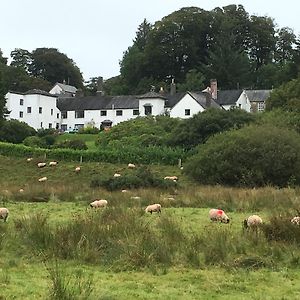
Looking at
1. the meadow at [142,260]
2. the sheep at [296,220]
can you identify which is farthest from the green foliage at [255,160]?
the sheep at [296,220]

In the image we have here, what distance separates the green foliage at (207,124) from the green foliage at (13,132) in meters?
23.3

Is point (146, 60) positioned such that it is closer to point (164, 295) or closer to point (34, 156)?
point (34, 156)

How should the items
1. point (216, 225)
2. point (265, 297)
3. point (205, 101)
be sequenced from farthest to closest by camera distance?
point (205, 101) < point (216, 225) < point (265, 297)

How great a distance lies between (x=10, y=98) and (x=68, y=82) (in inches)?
1521

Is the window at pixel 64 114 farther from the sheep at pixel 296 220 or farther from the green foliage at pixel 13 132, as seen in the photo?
the sheep at pixel 296 220

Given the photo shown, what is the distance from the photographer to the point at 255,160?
1204 inches

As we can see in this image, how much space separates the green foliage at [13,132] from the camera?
61625 mm

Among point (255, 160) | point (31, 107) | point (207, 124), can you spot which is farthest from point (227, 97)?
point (255, 160)

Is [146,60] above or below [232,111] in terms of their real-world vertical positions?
above

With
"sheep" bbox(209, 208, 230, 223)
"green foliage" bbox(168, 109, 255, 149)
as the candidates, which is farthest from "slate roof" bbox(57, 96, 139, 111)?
"sheep" bbox(209, 208, 230, 223)

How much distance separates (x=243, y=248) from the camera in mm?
10961

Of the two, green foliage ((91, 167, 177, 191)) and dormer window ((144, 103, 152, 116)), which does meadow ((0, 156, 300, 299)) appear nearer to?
green foliage ((91, 167, 177, 191))

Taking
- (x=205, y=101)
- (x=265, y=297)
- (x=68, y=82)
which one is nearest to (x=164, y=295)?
(x=265, y=297)

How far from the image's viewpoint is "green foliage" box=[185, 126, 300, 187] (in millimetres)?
30266
